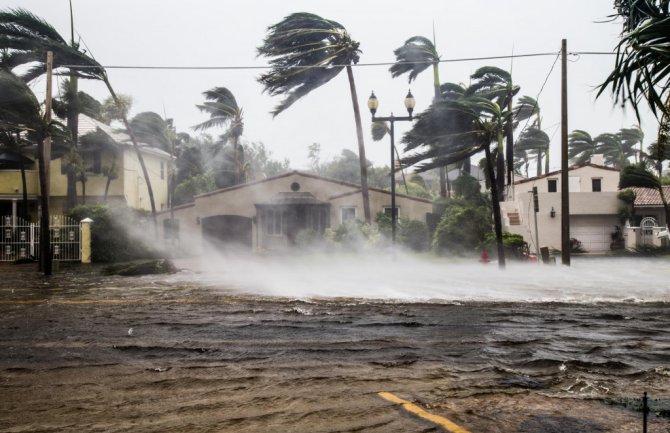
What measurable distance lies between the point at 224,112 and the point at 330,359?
42979 millimetres

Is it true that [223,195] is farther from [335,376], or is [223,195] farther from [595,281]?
[335,376]

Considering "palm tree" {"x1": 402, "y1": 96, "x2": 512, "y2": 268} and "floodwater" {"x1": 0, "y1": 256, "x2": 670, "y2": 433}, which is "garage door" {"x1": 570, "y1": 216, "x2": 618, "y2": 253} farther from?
"floodwater" {"x1": 0, "y1": 256, "x2": 670, "y2": 433}

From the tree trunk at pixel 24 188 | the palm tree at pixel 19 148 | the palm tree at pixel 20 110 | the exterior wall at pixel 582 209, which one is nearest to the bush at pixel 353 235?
the exterior wall at pixel 582 209

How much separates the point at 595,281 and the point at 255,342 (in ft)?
40.5

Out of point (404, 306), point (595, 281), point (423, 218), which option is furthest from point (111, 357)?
point (423, 218)

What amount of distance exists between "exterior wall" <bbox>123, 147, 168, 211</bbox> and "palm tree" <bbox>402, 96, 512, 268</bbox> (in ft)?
69.9

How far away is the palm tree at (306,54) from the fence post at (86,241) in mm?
11248

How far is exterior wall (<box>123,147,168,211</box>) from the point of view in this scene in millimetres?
35156

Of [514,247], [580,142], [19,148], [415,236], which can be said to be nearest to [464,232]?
[415,236]

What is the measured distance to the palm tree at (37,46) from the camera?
995 inches

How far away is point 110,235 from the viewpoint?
944 inches

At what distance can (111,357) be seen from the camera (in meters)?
6.52

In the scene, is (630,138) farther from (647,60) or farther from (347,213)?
(647,60)

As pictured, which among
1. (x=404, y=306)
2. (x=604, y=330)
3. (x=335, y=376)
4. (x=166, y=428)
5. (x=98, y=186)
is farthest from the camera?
(x=98, y=186)
